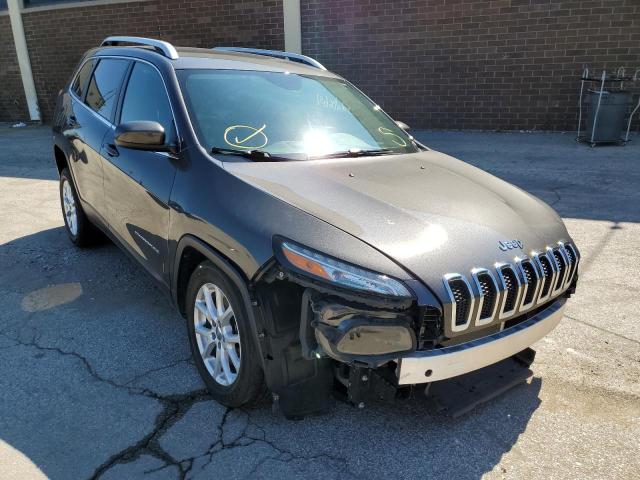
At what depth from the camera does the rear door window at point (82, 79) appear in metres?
4.81

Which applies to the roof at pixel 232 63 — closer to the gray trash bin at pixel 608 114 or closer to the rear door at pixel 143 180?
the rear door at pixel 143 180

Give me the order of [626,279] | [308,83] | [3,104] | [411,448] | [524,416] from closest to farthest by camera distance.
→ [411,448]
[524,416]
[308,83]
[626,279]
[3,104]

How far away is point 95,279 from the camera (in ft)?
14.9

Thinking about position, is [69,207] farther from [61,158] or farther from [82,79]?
[82,79]

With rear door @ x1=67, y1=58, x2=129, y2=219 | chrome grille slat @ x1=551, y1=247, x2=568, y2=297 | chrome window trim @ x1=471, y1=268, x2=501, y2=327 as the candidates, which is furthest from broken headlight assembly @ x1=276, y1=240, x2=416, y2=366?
rear door @ x1=67, y1=58, x2=129, y2=219

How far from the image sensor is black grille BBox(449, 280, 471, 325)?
2.23 meters

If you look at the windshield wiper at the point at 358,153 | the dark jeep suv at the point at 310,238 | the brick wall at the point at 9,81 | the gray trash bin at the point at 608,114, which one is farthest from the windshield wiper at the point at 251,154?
the brick wall at the point at 9,81

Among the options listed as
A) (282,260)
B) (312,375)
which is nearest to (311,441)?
(312,375)

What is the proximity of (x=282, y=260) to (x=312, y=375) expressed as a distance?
60cm

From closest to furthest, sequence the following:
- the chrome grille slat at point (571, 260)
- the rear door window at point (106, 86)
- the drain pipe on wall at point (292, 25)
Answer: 1. the chrome grille slat at point (571, 260)
2. the rear door window at point (106, 86)
3. the drain pipe on wall at point (292, 25)

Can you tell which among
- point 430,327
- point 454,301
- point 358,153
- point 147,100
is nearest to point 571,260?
point 454,301

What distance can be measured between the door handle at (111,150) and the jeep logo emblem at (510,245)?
8.70ft

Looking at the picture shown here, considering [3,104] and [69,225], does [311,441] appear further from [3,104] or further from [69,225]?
[3,104]

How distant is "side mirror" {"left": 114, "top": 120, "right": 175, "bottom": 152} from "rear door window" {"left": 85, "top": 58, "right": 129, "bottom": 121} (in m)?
1.14
